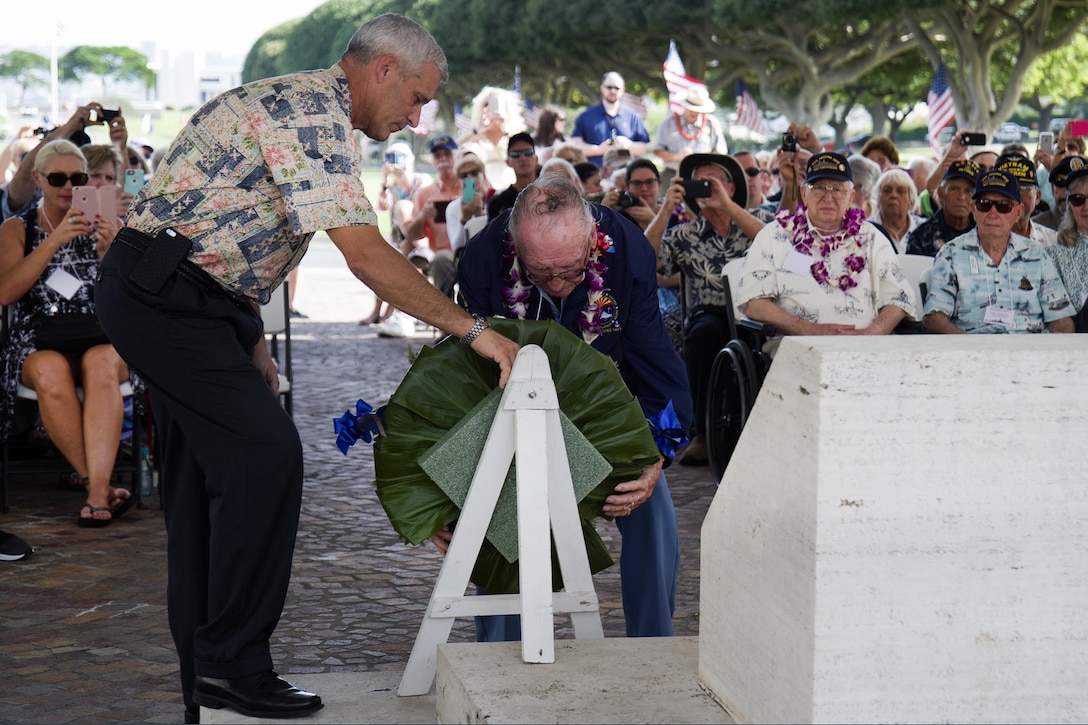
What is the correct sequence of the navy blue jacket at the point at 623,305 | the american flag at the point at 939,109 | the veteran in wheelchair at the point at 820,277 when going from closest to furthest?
1. the navy blue jacket at the point at 623,305
2. the veteran in wheelchair at the point at 820,277
3. the american flag at the point at 939,109

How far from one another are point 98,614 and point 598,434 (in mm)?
2339

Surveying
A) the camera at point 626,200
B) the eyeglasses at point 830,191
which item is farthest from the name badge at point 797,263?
the camera at point 626,200

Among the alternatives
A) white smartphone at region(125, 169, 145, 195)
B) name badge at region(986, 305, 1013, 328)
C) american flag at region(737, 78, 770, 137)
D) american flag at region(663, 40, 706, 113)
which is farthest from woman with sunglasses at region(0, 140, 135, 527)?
american flag at region(737, 78, 770, 137)

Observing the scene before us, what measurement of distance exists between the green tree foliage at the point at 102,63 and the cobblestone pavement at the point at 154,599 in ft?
317

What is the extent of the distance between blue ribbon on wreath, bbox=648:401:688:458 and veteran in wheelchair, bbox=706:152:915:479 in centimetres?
296

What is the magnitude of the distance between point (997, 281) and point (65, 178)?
455 centimetres

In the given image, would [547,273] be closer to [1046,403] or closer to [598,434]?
[598,434]

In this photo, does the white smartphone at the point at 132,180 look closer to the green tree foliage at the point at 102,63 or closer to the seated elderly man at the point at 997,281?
the seated elderly man at the point at 997,281

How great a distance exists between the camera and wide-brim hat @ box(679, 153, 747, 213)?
823 cm

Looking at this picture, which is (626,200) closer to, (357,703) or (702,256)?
(702,256)

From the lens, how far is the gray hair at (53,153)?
659cm

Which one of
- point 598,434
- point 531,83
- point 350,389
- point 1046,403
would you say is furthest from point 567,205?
point 531,83

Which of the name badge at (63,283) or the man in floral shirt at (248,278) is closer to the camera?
the man in floral shirt at (248,278)

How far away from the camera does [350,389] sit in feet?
33.8
